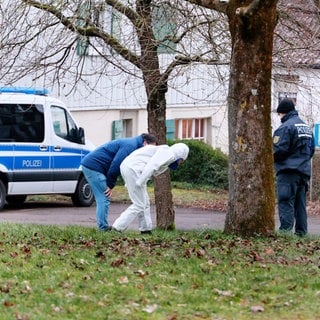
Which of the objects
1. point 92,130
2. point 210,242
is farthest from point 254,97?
point 92,130

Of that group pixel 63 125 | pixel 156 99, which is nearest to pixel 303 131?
pixel 156 99

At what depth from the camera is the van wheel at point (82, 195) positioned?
2077 centimetres

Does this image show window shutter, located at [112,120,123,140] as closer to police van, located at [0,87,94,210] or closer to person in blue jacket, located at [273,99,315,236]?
police van, located at [0,87,94,210]

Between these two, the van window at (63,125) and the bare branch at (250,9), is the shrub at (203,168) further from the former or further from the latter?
the bare branch at (250,9)

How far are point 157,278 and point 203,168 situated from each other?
17.3m

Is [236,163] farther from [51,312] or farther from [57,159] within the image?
[57,159]

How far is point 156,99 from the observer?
584 inches

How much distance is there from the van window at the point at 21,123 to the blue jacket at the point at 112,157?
6102 mm

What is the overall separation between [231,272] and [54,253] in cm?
202

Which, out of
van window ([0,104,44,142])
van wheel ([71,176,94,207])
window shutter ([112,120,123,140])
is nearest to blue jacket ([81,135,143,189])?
van window ([0,104,44,142])

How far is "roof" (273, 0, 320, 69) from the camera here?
14.6 m

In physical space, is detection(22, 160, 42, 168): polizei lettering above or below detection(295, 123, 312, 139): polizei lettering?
below

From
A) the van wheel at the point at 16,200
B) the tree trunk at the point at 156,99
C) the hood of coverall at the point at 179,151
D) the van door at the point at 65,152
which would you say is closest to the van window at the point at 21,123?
the van door at the point at 65,152

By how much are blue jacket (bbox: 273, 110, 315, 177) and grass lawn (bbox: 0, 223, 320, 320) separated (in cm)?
Answer: 152
